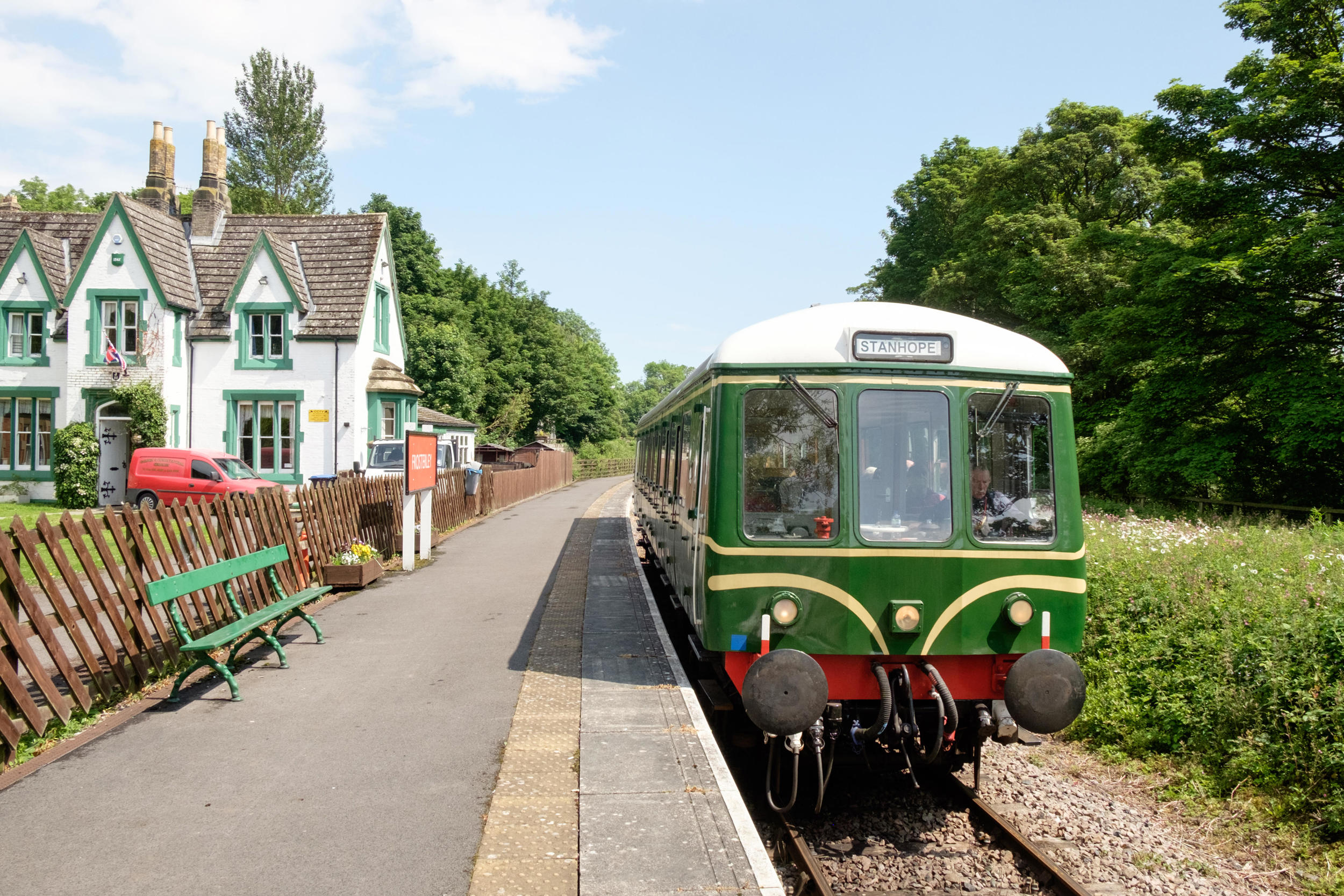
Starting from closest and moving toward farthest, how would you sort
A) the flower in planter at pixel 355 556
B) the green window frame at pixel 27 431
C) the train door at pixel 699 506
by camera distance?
the train door at pixel 699 506
the flower in planter at pixel 355 556
the green window frame at pixel 27 431

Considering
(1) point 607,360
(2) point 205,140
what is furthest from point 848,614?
(1) point 607,360

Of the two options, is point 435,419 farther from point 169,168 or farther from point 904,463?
point 904,463

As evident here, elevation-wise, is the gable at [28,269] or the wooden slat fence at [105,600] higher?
the gable at [28,269]

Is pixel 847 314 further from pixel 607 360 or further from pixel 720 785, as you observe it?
pixel 607 360

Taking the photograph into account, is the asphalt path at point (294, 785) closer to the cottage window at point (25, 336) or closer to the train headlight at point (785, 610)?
the train headlight at point (785, 610)

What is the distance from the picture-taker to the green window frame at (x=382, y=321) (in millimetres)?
30078

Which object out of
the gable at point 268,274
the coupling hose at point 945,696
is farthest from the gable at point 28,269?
the coupling hose at point 945,696

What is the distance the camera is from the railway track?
17.9 ft

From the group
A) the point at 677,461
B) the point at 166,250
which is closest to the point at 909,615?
the point at 677,461

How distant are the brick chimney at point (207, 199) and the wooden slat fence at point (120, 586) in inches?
789

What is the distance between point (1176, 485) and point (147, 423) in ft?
86.5

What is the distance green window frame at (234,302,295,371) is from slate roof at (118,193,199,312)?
169 cm

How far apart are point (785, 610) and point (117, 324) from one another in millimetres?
27393

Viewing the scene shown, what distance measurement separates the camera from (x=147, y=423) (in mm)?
26484
